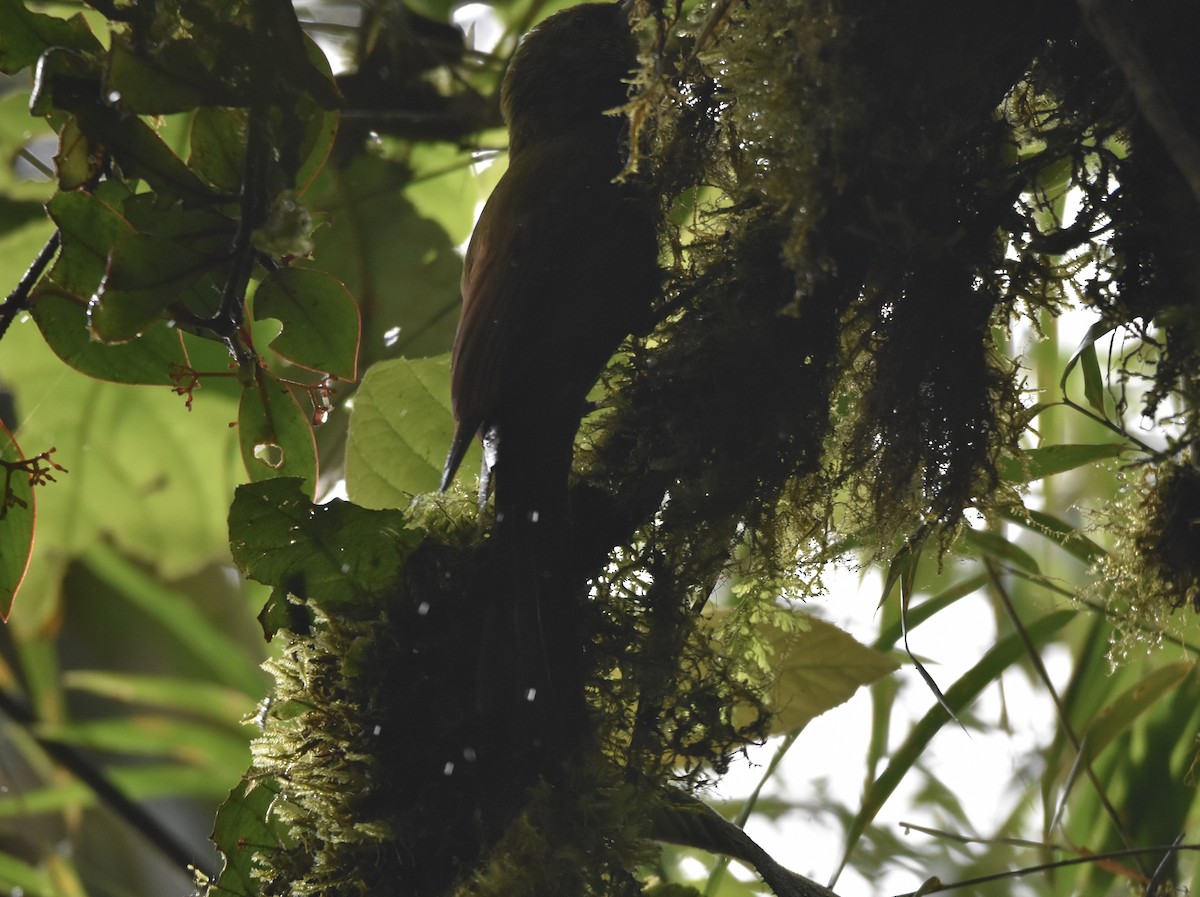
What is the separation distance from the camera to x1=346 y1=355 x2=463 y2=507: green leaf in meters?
1.47

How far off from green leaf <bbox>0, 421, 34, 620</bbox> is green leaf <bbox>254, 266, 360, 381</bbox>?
1.09 feet

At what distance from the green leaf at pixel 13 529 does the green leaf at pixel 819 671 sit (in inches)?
38.9

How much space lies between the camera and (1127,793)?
5.83 feet

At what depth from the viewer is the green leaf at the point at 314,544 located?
1.15m

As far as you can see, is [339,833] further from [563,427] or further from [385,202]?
[385,202]

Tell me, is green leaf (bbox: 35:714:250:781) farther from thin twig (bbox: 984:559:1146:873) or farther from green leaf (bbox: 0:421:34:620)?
thin twig (bbox: 984:559:1146:873)

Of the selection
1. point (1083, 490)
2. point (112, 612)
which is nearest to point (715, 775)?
point (1083, 490)

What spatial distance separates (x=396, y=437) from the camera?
1501 mm

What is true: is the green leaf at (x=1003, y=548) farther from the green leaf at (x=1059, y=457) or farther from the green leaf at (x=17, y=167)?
the green leaf at (x=17, y=167)

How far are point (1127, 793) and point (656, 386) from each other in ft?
3.98

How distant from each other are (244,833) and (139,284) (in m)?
0.65

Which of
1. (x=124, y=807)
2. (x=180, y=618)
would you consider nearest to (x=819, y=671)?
(x=124, y=807)

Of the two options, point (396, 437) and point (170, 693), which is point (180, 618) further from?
point (396, 437)

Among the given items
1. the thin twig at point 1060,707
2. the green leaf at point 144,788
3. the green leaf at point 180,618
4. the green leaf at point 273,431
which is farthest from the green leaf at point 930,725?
the green leaf at point 180,618
